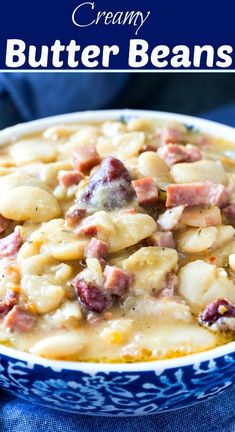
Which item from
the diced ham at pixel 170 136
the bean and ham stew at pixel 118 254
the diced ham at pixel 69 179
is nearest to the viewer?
the bean and ham stew at pixel 118 254

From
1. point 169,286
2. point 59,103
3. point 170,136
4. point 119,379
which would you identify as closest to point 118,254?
point 169,286

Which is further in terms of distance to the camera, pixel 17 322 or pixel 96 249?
pixel 96 249

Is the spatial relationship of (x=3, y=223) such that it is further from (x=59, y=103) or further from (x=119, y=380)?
(x=59, y=103)

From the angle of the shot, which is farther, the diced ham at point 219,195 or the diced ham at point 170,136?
the diced ham at point 170,136

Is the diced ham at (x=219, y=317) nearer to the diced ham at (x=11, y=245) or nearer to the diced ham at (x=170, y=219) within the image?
the diced ham at (x=170, y=219)

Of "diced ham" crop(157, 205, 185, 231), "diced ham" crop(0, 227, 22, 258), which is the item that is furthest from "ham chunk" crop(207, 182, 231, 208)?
"diced ham" crop(0, 227, 22, 258)

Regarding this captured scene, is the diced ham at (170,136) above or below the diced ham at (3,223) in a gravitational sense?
above

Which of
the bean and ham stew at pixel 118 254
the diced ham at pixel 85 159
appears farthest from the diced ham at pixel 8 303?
the diced ham at pixel 85 159

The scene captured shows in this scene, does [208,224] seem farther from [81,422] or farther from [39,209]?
[81,422]

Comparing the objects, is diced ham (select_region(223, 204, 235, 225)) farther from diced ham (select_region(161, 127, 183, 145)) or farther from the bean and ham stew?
diced ham (select_region(161, 127, 183, 145))
